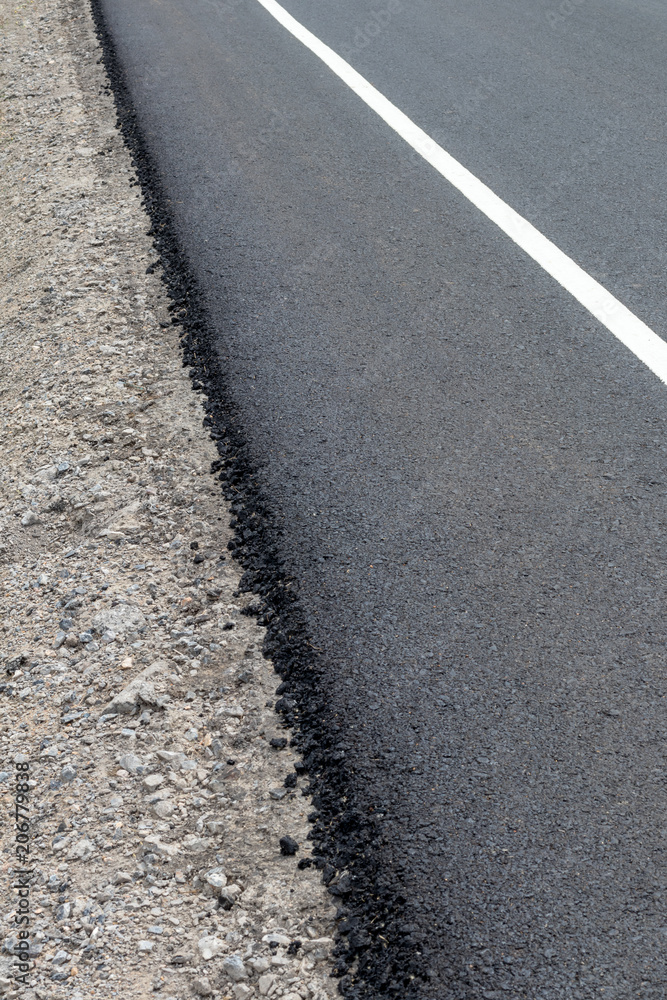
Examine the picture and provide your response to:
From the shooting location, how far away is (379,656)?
9.34 feet

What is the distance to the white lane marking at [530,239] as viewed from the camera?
4176 millimetres

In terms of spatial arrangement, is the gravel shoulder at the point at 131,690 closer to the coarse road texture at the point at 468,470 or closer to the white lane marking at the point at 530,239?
the coarse road texture at the point at 468,470

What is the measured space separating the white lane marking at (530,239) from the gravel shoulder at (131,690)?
1.98 meters

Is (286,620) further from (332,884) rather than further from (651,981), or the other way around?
(651,981)

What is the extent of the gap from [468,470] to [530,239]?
2.07 m

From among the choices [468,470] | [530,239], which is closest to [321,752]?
[468,470]

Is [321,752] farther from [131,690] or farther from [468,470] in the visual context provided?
[468,470]

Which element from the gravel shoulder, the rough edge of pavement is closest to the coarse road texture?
the rough edge of pavement

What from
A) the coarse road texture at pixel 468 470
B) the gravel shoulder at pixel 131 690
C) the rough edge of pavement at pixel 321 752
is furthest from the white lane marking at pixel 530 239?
the gravel shoulder at pixel 131 690

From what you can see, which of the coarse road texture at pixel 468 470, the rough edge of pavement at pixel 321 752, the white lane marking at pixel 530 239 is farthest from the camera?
the white lane marking at pixel 530 239

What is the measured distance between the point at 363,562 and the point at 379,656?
426mm

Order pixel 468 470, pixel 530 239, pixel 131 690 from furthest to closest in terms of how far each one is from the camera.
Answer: pixel 530 239
pixel 468 470
pixel 131 690

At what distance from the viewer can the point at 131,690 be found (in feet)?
9.49

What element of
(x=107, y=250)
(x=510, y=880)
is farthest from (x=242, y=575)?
(x=107, y=250)
